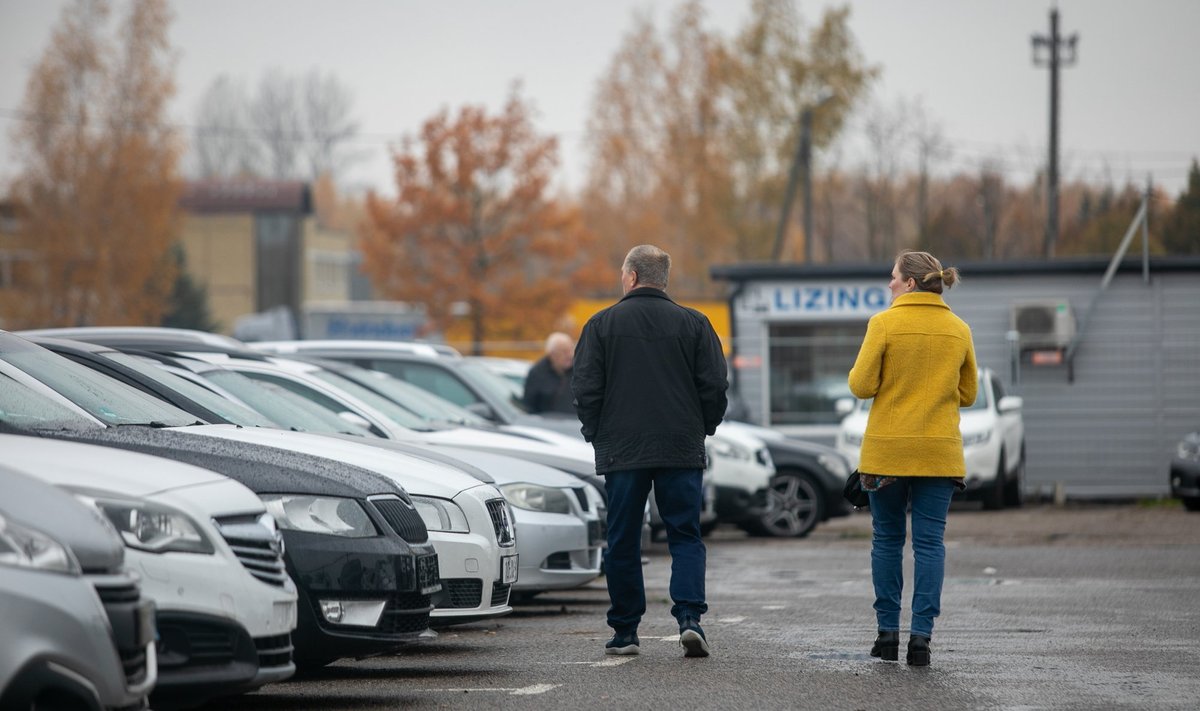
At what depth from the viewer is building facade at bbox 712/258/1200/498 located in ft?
77.5

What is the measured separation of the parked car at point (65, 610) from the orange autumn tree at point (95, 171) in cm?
4189

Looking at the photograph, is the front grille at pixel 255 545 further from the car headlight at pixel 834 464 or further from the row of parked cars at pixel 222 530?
the car headlight at pixel 834 464

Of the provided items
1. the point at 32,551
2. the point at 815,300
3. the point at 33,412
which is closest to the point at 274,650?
the point at 32,551

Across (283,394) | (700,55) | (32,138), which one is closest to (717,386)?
(283,394)

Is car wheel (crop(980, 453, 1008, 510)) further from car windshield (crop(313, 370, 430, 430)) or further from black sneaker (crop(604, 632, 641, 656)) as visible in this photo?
black sneaker (crop(604, 632, 641, 656))

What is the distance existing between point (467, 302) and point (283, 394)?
34.3m

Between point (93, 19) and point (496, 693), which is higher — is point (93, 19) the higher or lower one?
the higher one

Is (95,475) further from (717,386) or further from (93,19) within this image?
(93,19)

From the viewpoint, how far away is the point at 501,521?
803 cm

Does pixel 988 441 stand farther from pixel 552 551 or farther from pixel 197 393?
pixel 197 393

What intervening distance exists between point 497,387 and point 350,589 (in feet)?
30.8

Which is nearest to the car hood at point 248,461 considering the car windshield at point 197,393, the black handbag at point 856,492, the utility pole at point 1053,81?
the car windshield at point 197,393

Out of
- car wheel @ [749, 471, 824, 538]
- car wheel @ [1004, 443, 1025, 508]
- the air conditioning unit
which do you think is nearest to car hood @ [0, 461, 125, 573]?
car wheel @ [749, 471, 824, 538]

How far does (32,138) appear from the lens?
44.4m
